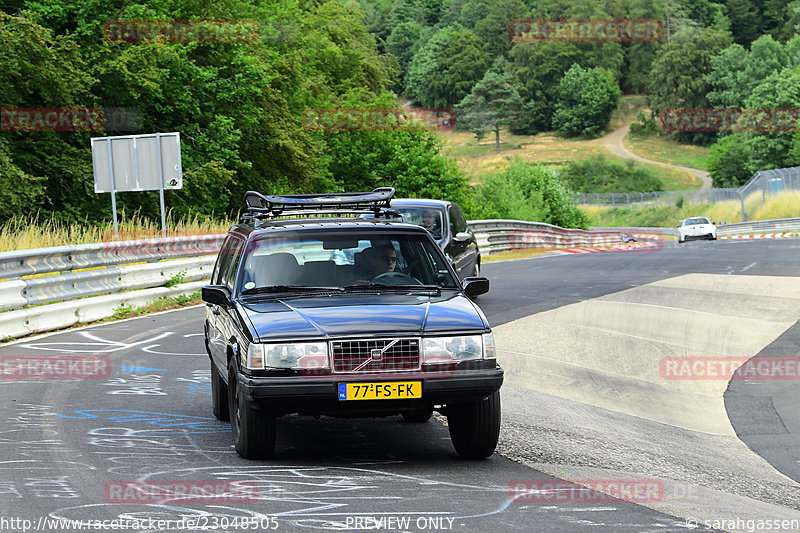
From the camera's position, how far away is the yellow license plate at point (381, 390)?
21.4 ft

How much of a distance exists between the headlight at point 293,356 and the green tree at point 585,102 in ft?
523

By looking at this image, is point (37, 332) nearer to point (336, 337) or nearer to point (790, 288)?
point (336, 337)

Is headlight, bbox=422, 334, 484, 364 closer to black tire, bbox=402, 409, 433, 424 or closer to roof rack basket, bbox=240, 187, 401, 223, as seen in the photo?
black tire, bbox=402, 409, 433, 424

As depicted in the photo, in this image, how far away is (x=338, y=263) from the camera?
776cm

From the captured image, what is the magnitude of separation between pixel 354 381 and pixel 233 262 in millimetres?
2164

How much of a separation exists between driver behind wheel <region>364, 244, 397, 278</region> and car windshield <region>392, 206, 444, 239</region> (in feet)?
29.4

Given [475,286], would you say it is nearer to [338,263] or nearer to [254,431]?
[338,263]

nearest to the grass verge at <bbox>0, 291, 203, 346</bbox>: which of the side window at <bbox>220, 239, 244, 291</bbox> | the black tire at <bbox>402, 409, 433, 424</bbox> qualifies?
the side window at <bbox>220, 239, 244, 291</bbox>

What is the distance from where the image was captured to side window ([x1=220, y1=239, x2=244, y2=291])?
802 cm

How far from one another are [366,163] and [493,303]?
3570 cm

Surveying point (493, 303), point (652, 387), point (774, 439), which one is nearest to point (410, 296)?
point (774, 439)

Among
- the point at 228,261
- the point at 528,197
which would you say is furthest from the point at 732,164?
the point at 228,261

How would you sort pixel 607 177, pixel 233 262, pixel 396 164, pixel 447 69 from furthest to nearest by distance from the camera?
pixel 447 69, pixel 607 177, pixel 396 164, pixel 233 262

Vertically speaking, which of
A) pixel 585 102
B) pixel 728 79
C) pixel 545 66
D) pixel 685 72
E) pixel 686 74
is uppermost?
pixel 545 66
